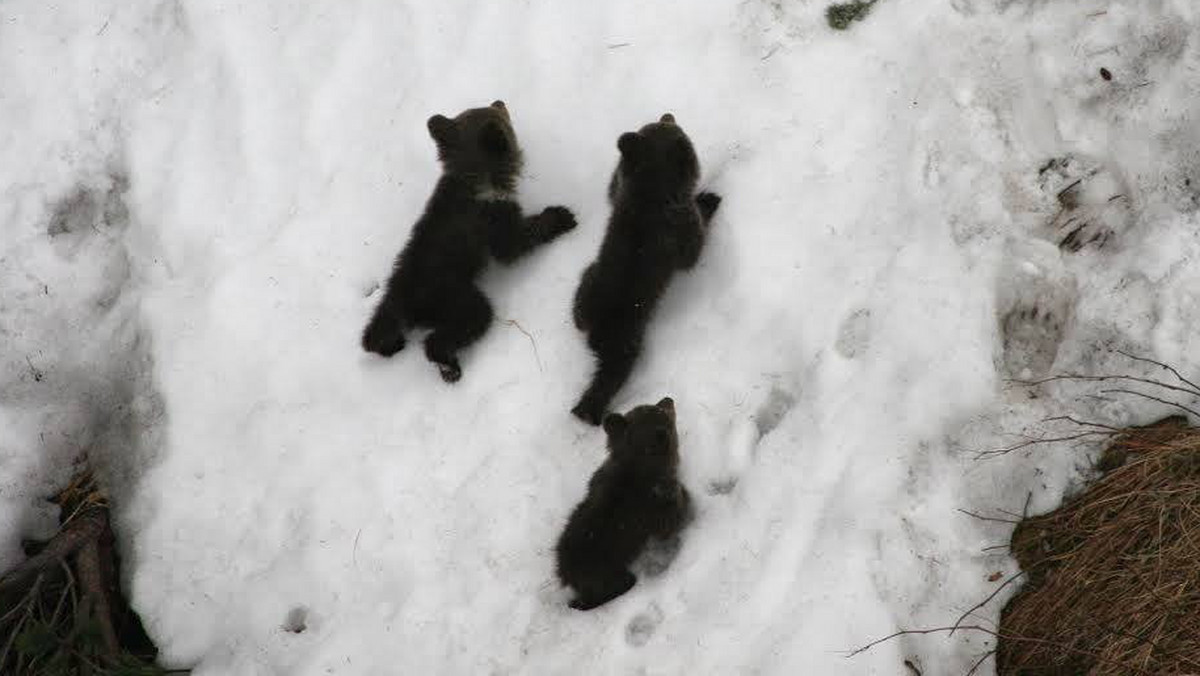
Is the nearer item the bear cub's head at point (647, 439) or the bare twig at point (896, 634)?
the bare twig at point (896, 634)

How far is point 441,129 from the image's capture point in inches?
197

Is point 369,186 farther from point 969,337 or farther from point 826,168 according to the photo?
point 969,337

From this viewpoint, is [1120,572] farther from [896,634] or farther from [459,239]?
[459,239]

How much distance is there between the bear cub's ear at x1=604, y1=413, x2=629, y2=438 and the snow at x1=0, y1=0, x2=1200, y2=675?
343 millimetres

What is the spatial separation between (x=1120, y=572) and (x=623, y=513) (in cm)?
214

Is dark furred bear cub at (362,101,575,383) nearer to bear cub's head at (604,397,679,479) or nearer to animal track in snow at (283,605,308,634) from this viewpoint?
bear cub's head at (604,397,679,479)

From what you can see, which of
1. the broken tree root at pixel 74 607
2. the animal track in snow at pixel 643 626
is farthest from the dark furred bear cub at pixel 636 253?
the broken tree root at pixel 74 607

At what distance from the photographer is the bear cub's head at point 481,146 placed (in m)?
4.90

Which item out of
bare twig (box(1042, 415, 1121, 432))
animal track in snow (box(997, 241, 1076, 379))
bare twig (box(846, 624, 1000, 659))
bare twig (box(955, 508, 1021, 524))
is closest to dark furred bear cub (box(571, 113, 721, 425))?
animal track in snow (box(997, 241, 1076, 379))

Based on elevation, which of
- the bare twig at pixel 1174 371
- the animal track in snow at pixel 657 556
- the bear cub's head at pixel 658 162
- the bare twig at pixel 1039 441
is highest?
the bear cub's head at pixel 658 162

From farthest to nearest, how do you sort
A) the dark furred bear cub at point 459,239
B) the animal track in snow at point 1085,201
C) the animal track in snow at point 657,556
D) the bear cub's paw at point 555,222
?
the bear cub's paw at point 555,222
the dark furred bear cub at point 459,239
the animal track in snow at point 657,556
the animal track in snow at point 1085,201

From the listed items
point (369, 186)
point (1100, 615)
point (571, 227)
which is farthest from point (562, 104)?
point (1100, 615)

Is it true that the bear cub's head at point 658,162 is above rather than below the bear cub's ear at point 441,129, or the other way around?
below

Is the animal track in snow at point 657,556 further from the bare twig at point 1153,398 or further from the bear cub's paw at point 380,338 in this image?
the bare twig at point 1153,398
